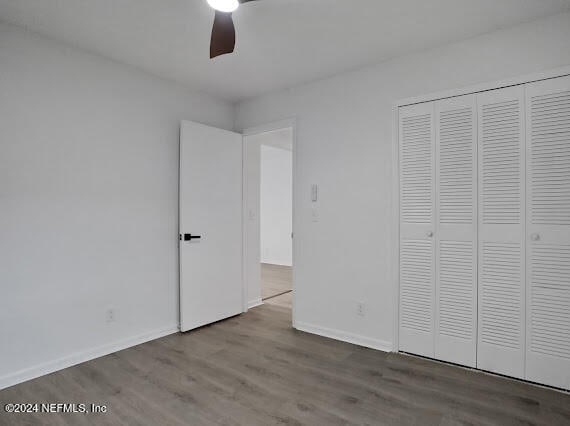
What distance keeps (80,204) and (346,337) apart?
8.41ft

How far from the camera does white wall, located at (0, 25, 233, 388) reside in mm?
2348

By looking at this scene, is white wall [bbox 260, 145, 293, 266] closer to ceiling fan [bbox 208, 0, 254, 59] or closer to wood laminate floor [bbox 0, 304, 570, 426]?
wood laminate floor [bbox 0, 304, 570, 426]

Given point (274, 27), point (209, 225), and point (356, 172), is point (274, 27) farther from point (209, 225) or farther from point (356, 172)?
point (209, 225)

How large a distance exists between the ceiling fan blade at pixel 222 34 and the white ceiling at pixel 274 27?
14.9 inches

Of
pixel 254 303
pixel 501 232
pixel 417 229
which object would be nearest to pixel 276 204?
pixel 254 303

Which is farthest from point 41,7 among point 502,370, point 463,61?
point 502,370

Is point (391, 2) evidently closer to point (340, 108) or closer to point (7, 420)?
point (340, 108)

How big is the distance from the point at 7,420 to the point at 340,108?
328 centimetres

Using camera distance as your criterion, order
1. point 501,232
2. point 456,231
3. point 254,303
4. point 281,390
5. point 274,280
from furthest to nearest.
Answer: point 274,280, point 254,303, point 456,231, point 501,232, point 281,390

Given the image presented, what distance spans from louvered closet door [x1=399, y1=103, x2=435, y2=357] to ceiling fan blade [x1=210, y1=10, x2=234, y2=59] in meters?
1.62

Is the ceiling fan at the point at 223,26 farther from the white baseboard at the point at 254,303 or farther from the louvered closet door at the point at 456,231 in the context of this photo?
Answer: the white baseboard at the point at 254,303

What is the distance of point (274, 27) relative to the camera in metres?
2.35

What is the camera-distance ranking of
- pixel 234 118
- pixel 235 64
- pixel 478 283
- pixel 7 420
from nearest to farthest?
1. pixel 7 420
2. pixel 478 283
3. pixel 235 64
4. pixel 234 118

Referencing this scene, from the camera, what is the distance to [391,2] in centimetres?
207
